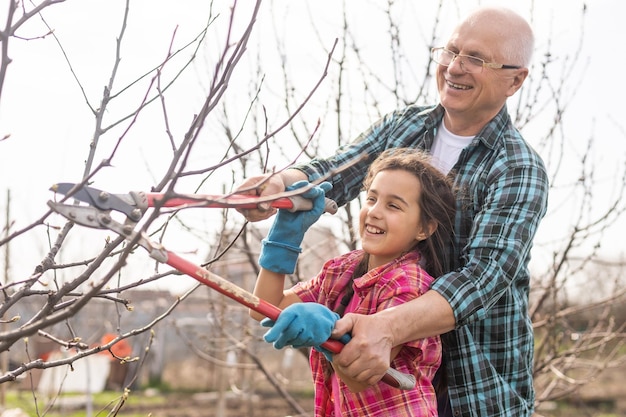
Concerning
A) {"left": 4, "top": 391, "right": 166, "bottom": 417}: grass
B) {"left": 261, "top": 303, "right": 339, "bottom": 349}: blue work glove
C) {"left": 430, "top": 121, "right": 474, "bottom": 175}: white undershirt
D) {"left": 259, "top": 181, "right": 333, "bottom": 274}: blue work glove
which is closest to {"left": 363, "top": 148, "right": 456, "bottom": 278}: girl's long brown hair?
{"left": 430, "top": 121, "right": 474, "bottom": 175}: white undershirt

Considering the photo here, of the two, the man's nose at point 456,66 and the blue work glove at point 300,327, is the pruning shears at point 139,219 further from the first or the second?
the man's nose at point 456,66

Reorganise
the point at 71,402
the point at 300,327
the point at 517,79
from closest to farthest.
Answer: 1. the point at 300,327
2. the point at 517,79
3. the point at 71,402

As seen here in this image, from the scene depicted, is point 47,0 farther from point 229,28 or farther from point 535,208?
point 535,208

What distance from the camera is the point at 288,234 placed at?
2.84 meters

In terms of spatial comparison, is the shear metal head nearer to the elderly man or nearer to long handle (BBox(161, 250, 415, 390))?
long handle (BBox(161, 250, 415, 390))

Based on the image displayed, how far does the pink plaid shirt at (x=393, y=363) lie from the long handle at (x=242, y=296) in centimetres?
12

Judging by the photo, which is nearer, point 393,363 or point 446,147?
point 393,363

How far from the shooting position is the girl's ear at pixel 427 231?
9.59 ft

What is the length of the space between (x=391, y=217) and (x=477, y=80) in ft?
2.05

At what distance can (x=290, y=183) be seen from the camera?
304 centimetres

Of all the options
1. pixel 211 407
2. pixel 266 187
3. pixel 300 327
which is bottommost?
pixel 211 407

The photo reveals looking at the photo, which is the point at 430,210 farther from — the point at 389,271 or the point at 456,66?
the point at 456,66

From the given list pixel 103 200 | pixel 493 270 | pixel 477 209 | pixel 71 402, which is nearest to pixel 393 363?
pixel 493 270

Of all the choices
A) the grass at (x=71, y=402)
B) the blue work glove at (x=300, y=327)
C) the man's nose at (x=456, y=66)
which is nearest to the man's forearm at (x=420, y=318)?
the blue work glove at (x=300, y=327)
